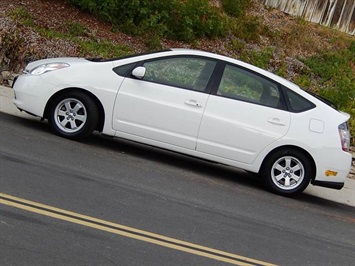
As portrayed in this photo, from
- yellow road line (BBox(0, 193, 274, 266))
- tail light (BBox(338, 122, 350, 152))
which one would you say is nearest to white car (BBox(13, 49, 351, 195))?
tail light (BBox(338, 122, 350, 152))

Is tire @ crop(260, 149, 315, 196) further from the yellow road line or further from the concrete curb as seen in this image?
the yellow road line

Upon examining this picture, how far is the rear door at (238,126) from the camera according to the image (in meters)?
10.1

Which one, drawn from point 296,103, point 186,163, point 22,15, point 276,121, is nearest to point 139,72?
point 186,163

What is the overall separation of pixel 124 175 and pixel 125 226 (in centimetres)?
199

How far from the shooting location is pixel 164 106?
398 inches

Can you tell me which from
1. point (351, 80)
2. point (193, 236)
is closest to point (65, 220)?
point (193, 236)

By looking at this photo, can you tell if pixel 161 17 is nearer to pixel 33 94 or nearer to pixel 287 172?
pixel 33 94

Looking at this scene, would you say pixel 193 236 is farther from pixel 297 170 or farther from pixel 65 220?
pixel 297 170

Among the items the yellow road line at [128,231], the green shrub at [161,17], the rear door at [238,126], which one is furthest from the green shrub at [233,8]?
the yellow road line at [128,231]

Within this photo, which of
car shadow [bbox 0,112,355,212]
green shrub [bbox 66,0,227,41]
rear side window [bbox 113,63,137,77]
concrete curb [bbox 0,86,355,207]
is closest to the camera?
rear side window [bbox 113,63,137,77]

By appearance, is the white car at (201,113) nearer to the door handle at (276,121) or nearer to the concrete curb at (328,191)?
the door handle at (276,121)

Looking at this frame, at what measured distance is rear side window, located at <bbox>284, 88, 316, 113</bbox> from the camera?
10.3 meters

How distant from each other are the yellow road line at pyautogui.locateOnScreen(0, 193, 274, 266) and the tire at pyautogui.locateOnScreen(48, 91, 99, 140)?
2.99 m

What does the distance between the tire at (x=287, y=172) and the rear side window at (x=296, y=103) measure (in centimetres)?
60
